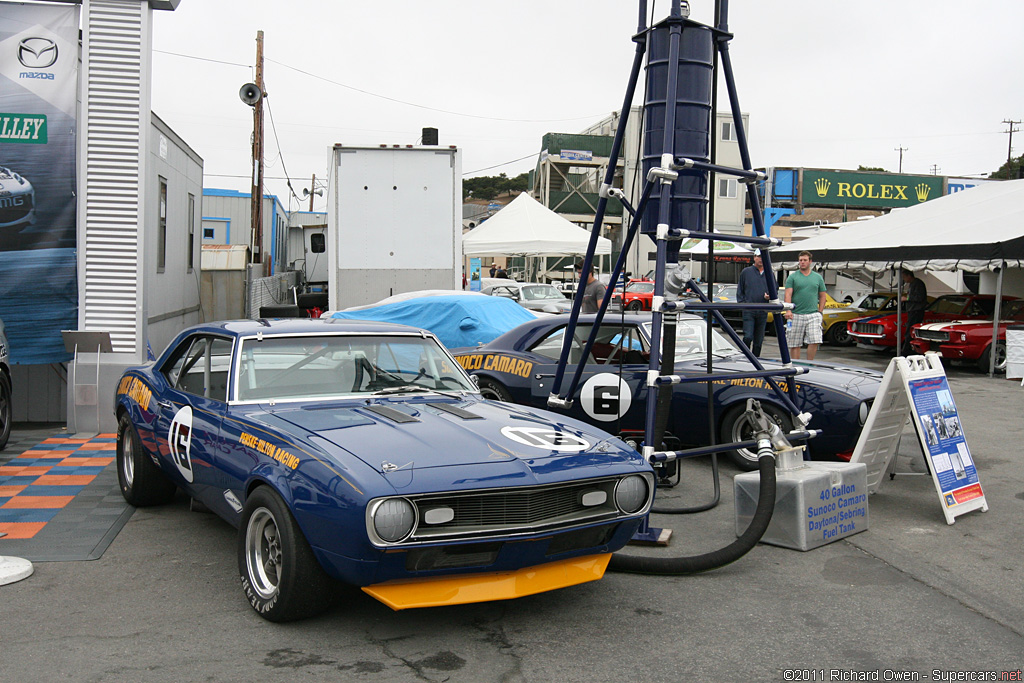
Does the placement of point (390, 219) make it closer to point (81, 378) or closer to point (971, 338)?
point (81, 378)

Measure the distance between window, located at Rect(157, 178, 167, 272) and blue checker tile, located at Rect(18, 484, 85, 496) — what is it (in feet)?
19.0

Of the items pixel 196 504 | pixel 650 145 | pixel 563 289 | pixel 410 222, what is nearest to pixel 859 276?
pixel 563 289

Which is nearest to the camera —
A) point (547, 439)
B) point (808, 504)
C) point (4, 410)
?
point (547, 439)

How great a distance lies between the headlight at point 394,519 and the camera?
3303mm

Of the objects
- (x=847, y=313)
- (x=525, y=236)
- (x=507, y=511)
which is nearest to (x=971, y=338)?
(x=847, y=313)

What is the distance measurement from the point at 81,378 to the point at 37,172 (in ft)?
6.87

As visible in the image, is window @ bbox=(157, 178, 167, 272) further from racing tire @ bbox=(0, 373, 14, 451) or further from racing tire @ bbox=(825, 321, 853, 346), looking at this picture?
racing tire @ bbox=(825, 321, 853, 346)

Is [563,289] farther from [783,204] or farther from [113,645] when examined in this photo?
[783,204]

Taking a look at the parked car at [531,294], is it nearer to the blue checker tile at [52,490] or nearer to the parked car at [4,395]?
the parked car at [4,395]

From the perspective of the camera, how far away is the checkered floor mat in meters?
4.85

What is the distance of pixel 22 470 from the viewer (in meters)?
6.76

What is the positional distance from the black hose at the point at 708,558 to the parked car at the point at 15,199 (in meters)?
7.07

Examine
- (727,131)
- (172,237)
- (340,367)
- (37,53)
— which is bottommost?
(340,367)

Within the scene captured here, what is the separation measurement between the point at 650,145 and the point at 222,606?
11.7 ft
